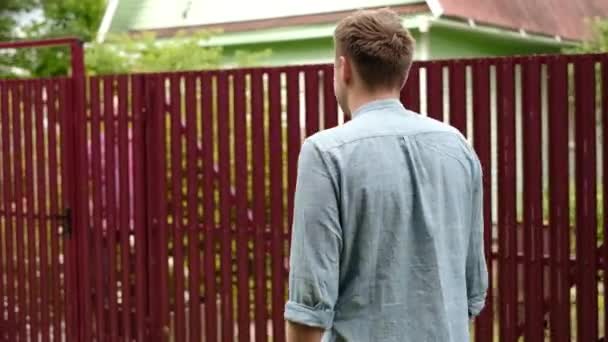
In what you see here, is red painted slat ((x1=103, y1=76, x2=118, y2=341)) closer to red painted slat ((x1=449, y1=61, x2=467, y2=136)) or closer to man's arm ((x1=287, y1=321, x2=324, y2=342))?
red painted slat ((x1=449, y1=61, x2=467, y2=136))

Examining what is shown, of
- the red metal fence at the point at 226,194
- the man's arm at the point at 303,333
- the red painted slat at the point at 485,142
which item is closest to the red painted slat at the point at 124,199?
the red metal fence at the point at 226,194

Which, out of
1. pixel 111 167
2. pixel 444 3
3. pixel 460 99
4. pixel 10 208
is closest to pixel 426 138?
pixel 460 99

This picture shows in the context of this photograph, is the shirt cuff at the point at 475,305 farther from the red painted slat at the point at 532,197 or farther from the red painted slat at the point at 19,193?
the red painted slat at the point at 19,193

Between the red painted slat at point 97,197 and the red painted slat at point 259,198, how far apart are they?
128 cm

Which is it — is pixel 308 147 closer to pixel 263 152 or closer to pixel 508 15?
pixel 263 152

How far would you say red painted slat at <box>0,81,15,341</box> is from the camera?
23.7 ft

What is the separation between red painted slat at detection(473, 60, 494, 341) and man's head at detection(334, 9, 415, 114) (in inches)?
98.5

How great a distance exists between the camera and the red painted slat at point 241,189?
237 inches

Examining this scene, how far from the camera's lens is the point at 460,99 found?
5348 mm

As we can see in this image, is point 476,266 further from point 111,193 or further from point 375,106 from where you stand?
point 111,193

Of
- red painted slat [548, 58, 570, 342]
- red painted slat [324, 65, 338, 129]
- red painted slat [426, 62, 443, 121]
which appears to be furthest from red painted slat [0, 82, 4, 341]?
red painted slat [548, 58, 570, 342]

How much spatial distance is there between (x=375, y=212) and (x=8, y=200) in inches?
203

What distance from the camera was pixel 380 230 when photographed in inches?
109

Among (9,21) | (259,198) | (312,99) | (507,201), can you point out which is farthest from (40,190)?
(9,21)
